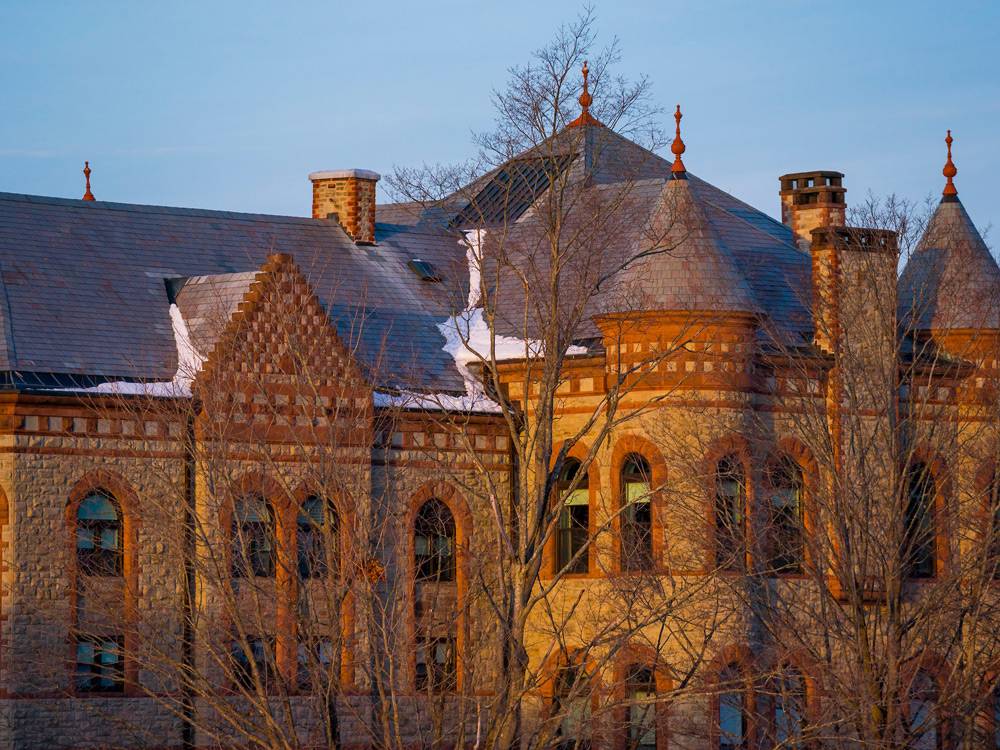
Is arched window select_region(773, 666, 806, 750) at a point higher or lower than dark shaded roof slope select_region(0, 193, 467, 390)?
lower

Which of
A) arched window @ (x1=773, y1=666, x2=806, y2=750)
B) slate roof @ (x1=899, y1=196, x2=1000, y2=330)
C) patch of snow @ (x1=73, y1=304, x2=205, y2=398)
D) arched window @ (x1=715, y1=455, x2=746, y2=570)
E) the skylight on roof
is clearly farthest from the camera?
Result: the skylight on roof

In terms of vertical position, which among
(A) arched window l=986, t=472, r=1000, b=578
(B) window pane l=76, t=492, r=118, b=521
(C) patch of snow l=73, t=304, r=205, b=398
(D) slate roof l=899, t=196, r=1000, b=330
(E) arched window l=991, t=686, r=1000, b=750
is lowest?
(E) arched window l=991, t=686, r=1000, b=750

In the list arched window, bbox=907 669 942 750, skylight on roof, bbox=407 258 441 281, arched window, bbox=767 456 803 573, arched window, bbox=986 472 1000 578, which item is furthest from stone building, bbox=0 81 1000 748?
arched window, bbox=907 669 942 750

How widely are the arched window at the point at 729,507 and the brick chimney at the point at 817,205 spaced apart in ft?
26.6

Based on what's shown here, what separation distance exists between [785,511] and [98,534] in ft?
38.4

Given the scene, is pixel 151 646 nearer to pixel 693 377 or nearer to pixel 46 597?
pixel 46 597

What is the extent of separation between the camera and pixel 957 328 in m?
40.0

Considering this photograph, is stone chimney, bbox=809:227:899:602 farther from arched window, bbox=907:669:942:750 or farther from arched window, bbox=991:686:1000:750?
arched window, bbox=991:686:1000:750

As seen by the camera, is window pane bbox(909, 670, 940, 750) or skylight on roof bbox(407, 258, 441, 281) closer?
window pane bbox(909, 670, 940, 750)

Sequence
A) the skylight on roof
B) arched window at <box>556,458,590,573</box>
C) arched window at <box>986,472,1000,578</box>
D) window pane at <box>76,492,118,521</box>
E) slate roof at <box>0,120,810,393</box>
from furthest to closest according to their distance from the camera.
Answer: the skylight on roof < arched window at <box>556,458,590,573</box> < slate roof at <box>0,120,810,393</box> < window pane at <box>76,492,118,521</box> < arched window at <box>986,472,1000,578</box>

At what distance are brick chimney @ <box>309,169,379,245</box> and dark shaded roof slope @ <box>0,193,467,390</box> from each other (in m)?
0.30

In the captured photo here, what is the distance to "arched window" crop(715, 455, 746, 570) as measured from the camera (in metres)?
35.2

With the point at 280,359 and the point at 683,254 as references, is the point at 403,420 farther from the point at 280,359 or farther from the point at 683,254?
the point at 683,254

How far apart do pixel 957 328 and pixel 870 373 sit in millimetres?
5007
